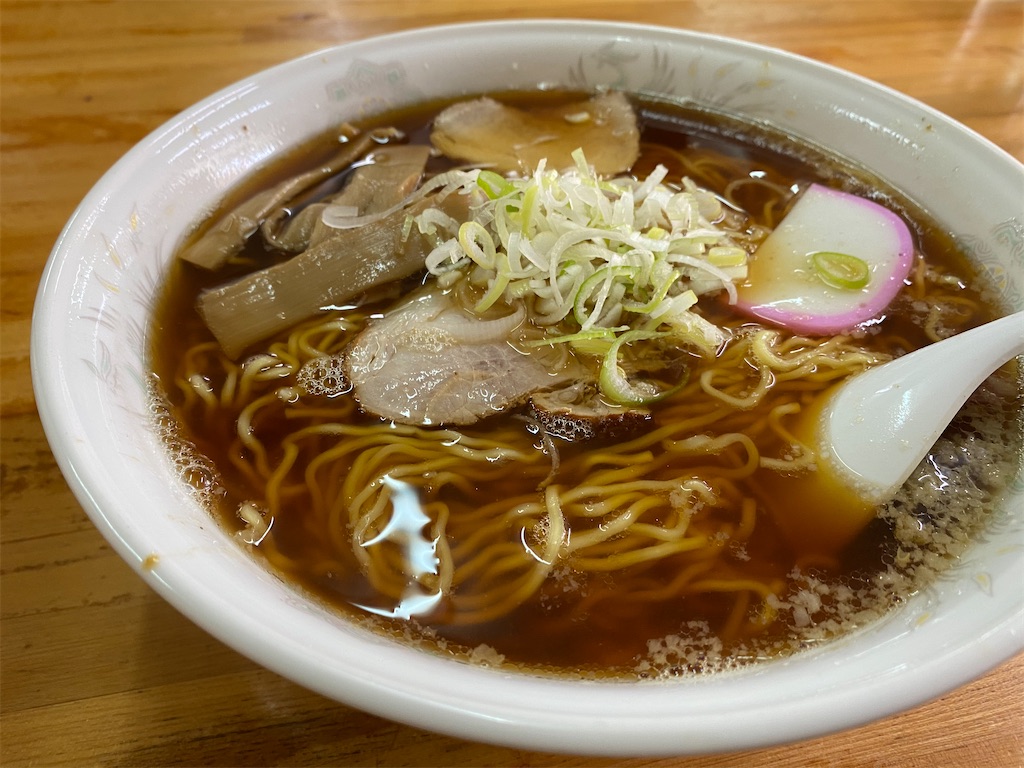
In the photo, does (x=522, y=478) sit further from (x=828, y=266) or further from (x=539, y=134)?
(x=539, y=134)

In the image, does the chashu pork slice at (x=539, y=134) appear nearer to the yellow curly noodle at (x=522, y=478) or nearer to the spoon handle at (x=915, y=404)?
the yellow curly noodle at (x=522, y=478)

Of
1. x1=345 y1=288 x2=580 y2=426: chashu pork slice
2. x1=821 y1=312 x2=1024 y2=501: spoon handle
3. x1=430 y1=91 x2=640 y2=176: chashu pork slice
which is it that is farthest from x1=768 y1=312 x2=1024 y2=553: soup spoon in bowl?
x1=430 y1=91 x2=640 y2=176: chashu pork slice

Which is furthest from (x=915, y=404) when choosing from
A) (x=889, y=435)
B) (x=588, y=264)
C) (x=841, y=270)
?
(x=588, y=264)

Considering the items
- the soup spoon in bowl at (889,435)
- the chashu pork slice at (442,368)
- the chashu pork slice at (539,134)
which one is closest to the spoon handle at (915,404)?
the soup spoon in bowl at (889,435)

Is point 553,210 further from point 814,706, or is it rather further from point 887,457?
point 814,706

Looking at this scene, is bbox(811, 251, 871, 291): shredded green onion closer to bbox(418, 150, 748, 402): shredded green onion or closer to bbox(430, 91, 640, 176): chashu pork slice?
bbox(418, 150, 748, 402): shredded green onion

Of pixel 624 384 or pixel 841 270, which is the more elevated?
pixel 841 270

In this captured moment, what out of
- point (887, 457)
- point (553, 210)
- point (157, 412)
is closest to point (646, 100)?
point (553, 210)
